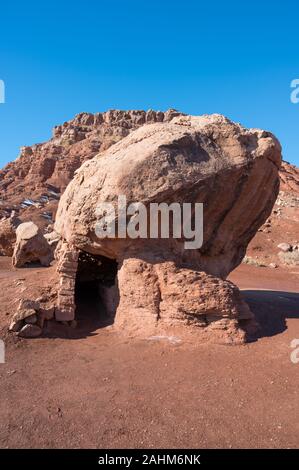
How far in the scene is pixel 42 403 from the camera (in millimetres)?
4277

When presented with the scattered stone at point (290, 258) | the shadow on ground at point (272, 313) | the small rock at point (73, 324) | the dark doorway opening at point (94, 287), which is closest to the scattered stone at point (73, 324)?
the small rock at point (73, 324)

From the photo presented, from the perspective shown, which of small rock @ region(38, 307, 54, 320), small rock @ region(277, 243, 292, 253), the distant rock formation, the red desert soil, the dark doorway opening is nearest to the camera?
the red desert soil

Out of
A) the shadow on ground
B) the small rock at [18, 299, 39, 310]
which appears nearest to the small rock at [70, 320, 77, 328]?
the small rock at [18, 299, 39, 310]

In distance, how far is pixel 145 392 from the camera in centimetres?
449

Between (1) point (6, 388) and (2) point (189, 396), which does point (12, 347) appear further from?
(2) point (189, 396)

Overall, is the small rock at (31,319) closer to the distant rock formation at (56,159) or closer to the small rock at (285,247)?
the small rock at (285,247)

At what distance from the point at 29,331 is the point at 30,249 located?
6.53 m

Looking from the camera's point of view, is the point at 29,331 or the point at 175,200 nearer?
the point at 29,331

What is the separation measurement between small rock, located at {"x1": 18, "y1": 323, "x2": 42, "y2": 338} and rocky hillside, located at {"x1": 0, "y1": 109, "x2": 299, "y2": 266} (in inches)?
585

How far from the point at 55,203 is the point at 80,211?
27529 millimetres

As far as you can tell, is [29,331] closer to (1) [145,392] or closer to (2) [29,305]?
(2) [29,305]

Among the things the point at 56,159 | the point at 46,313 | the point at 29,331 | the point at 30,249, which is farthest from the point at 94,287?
the point at 56,159

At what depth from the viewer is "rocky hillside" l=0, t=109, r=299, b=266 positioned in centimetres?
2316

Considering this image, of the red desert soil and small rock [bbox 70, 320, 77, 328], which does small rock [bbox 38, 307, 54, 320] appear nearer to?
the red desert soil
